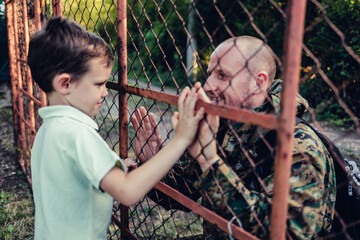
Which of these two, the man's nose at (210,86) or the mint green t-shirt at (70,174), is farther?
the man's nose at (210,86)

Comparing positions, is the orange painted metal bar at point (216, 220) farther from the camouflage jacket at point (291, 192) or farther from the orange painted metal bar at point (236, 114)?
the orange painted metal bar at point (236, 114)

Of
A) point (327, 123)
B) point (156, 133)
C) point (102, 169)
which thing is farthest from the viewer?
point (327, 123)

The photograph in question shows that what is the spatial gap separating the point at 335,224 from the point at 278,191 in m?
0.83

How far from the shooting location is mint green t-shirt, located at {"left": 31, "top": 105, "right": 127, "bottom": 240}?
135 cm

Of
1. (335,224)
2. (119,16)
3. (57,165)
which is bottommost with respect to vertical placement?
(335,224)

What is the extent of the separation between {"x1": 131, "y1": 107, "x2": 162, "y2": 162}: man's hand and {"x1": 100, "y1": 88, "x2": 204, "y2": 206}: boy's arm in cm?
50

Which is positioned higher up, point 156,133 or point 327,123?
point 156,133

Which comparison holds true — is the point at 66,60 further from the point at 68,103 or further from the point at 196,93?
the point at 196,93

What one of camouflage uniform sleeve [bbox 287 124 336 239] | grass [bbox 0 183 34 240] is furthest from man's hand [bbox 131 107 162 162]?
grass [bbox 0 183 34 240]

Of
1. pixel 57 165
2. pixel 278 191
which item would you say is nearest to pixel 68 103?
pixel 57 165

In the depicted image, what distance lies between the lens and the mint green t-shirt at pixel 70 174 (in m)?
1.35

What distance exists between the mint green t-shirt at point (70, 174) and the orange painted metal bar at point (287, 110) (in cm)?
64

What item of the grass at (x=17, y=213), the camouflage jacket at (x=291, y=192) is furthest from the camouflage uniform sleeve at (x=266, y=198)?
the grass at (x=17, y=213)

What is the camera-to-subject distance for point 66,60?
4.81 feet
